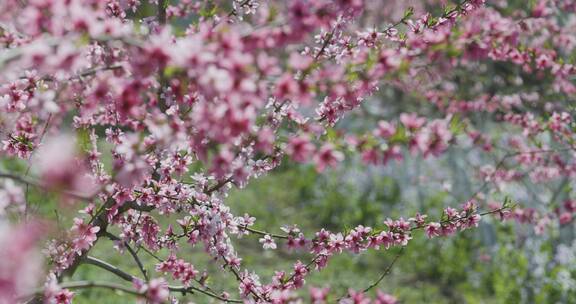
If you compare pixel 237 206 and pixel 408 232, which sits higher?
pixel 237 206

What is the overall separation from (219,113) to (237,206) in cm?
1037

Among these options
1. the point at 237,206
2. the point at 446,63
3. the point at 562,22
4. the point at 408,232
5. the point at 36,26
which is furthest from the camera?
the point at 237,206

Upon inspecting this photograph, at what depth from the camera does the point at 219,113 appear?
1831mm

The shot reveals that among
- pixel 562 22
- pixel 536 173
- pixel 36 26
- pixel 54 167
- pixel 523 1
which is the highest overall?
pixel 523 1

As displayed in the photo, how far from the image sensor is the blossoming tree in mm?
1897

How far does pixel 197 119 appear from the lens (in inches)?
78.0

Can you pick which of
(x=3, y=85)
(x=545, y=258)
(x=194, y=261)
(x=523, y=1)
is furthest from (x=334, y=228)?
(x=3, y=85)

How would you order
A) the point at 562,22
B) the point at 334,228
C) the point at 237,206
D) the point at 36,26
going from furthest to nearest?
1. the point at 237,206
2. the point at 334,228
3. the point at 562,22
4. the point at 36,26

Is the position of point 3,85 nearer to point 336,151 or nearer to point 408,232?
point 336,151

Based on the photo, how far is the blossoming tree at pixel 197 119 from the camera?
190 centimetres

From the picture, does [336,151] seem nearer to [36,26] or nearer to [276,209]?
[36,26]

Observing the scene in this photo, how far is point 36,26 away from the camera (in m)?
1.95

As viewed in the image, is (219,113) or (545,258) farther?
(545,258)

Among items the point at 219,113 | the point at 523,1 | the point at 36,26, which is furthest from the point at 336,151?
the point at 523,1
